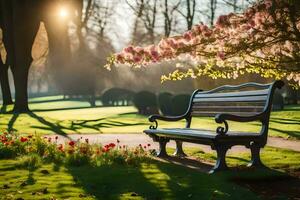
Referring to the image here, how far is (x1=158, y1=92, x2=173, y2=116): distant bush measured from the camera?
28797 millimetres

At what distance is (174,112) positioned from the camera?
28.3 meters

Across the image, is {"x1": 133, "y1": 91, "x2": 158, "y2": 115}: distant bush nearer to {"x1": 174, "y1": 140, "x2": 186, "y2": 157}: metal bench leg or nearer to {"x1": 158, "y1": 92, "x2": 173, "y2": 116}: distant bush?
{"x1": 158, "y1": 92, "x2": 173, "y2": 116}: distant bush

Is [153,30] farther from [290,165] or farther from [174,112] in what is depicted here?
[290,165]

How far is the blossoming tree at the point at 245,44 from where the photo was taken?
8.23 m

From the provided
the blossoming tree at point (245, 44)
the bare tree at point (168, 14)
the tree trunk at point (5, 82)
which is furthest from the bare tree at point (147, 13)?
the blossoming tree at point (245, 44)

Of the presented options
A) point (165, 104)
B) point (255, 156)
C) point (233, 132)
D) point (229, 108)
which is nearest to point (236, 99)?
point (229, 108)

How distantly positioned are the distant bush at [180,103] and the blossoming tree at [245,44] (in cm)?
1678

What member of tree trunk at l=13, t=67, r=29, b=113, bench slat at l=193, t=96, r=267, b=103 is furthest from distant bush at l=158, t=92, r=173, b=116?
bench slat at l=193, t=96, r=267, b=103

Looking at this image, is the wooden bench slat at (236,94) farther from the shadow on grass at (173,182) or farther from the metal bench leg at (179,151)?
the shadow on grass at (173,182)

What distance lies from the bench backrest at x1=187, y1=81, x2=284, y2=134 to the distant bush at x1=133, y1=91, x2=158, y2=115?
20.3 metres

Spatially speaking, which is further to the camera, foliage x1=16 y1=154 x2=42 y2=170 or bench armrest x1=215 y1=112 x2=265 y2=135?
foliage x1=16 y1=154 x2=42 y2=170

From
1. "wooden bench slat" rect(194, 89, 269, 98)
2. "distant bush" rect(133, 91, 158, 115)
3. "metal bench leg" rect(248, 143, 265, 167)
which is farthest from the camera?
"distant bush" rect(133, 91, 158, 115)

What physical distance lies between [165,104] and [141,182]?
22.3 meters

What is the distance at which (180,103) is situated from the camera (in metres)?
28.1
